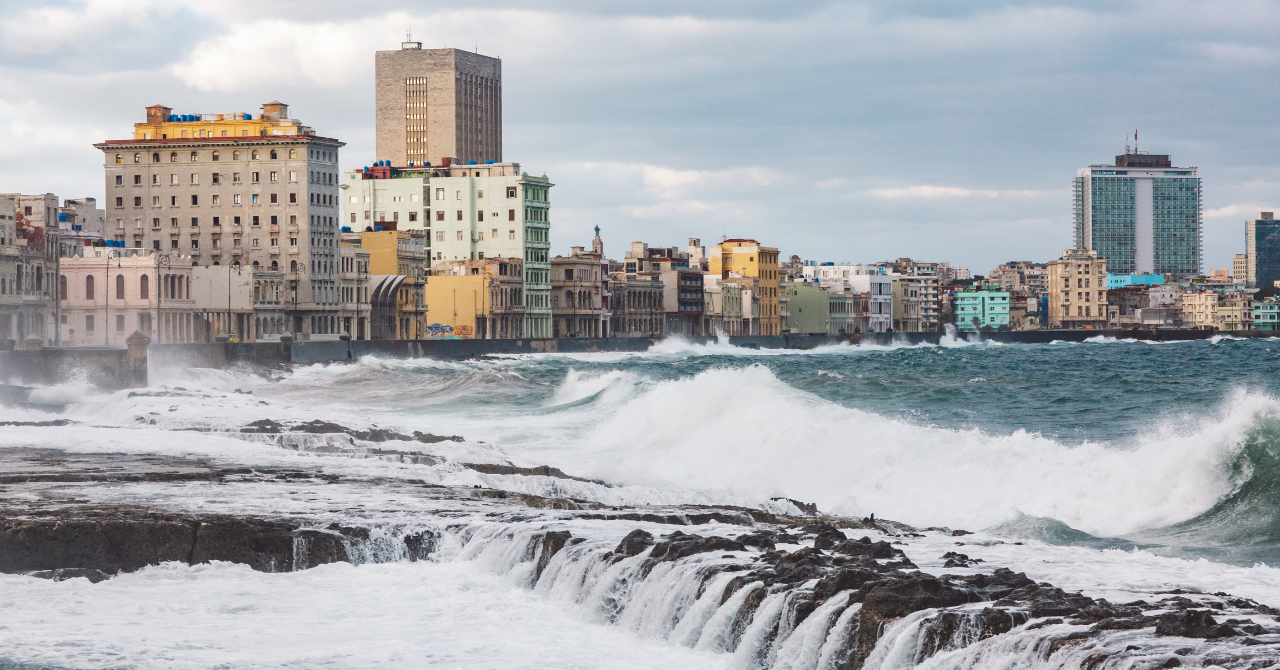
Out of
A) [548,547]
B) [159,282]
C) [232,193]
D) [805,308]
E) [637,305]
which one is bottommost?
[548,547]

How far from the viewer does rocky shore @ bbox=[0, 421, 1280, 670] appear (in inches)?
459

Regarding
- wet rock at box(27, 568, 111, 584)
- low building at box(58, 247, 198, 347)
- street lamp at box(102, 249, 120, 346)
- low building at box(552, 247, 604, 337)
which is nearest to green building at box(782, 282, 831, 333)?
low building at box(552, 247, 604, 337)

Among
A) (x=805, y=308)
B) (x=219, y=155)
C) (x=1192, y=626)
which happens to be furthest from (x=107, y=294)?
(x=805, y=308)

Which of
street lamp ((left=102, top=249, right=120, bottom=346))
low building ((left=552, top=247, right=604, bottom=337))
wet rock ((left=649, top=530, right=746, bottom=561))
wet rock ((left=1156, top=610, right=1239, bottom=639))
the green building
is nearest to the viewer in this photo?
wet rock ((left=1156, top=610, right=1239, bottom=639))

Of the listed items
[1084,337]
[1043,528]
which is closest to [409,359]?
[1043,528]

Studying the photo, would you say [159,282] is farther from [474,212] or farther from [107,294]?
[474,212]

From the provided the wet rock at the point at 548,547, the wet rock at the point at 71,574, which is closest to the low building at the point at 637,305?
the wet rock at the point at 548,547

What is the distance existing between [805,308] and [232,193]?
322 ft

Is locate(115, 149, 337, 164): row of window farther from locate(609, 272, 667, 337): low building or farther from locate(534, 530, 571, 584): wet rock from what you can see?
locate(534, 530, 571, 584): wet rock

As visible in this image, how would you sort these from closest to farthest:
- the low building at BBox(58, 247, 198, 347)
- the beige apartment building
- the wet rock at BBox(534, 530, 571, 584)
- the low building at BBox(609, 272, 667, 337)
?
1. the wet rock at BBox(534, 530, 571, 584)
2. the low building at BBox(58, 247, 198, 347)
3. the beige apartment building
4. the low building at BBox(609, 272, 667, 337)

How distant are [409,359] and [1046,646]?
84478mm

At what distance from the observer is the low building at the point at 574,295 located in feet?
462

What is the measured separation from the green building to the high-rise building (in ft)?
140

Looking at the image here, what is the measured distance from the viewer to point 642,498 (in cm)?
2236
